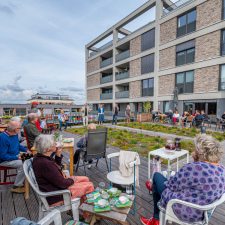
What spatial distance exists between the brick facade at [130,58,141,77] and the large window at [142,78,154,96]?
1653mm

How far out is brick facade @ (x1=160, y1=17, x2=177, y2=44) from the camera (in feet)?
48.2

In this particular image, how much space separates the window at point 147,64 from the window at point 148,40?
1219 mm

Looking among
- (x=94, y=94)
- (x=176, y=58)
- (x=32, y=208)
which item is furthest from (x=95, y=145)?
(x=94, y=94)

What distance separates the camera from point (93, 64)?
2678cm

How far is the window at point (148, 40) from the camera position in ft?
55.5

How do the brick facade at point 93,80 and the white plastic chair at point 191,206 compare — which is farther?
the brick facade at point 93,80

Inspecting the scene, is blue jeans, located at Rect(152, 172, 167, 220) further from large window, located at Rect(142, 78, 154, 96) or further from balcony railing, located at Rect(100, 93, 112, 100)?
balcony railing, located at Rect(100, 93, 112, 100)

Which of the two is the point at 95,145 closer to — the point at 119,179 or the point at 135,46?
the point at 119,179

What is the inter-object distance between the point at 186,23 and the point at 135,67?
724 centimetres

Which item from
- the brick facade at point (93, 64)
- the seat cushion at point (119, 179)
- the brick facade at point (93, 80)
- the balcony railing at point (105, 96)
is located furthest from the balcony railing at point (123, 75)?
the seat cushion at point (119, 179)

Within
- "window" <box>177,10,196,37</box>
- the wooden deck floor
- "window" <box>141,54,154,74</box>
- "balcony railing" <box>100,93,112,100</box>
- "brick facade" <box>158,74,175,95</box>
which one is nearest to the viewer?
the wooden deck floor

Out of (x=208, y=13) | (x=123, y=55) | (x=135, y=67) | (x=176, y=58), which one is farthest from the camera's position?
(x=123, y=55)

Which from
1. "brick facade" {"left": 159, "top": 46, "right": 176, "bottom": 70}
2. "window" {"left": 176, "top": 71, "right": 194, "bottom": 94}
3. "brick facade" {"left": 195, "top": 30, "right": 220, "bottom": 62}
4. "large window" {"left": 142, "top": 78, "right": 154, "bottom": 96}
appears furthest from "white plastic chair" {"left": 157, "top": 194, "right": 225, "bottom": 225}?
"large window" {"left": 142, "top": 78, "right": 154, "bottom": 96}

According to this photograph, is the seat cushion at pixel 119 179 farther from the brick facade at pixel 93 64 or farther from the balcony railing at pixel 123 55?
the brick facade at pixel 93 64
